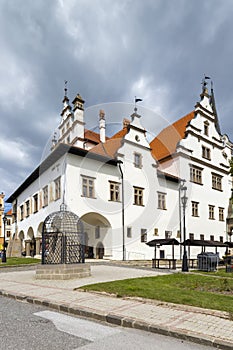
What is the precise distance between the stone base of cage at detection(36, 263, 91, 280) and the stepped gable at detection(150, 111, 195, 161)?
22.5m

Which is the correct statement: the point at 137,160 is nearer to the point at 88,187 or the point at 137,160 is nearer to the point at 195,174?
the point at 88,187

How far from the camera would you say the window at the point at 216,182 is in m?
37.6

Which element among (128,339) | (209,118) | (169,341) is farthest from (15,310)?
(209,118)

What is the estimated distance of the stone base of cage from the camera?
13.5 meters

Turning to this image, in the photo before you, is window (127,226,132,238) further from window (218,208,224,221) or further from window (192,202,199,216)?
window (218,208,224,221)

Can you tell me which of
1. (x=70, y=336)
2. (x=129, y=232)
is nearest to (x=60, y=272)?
(x=70, y=336)

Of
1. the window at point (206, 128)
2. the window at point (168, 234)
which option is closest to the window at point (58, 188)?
the window at point (168, 234)

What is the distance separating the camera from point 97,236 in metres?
28.3

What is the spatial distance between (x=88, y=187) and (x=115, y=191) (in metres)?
3.06

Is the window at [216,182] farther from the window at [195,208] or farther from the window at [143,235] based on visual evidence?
the window at [143,235]

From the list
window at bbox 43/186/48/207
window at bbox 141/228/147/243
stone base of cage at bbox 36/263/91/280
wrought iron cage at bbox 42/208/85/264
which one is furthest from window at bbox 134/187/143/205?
stone base of cage at bbox 36/263/91/280

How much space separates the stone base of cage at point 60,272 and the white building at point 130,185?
1041 cm

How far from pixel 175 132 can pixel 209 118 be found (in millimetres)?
4600

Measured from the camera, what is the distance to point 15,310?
7.84 meters
